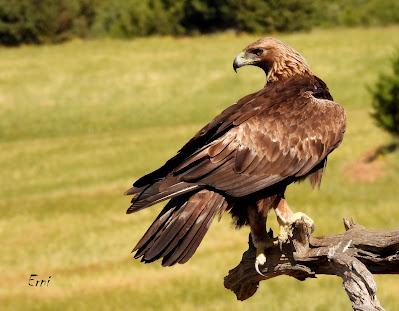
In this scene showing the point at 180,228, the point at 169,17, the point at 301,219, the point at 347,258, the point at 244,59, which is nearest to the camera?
the point at 180,228

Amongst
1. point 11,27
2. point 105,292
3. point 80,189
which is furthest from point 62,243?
point 11,27

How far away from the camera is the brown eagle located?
6.23 meters

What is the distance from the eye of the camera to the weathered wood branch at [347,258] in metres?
6.28

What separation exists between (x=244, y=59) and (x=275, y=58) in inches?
10.5

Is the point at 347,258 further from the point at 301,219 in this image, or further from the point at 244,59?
the point at 244,59

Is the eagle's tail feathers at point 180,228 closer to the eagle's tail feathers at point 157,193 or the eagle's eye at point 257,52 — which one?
the eagle's tail feathers at point 157,193

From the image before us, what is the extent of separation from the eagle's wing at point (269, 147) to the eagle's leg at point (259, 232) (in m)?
0.26

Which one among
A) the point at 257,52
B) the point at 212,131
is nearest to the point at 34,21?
the point at 257,52

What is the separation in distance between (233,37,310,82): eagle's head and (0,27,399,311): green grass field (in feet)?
26.3

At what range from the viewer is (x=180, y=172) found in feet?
21.2

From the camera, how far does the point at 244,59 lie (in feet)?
25.0

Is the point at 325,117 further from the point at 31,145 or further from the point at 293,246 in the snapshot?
the point at 31,145

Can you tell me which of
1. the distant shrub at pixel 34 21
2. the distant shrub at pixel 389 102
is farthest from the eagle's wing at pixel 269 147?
the distant shrub at pixel 34 21

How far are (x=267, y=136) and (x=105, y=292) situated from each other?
9.81 meters
